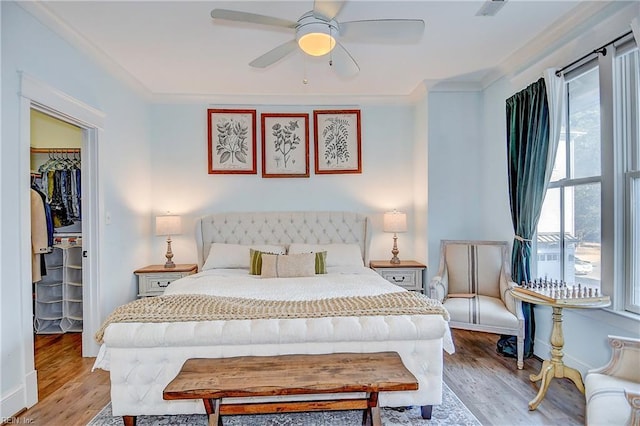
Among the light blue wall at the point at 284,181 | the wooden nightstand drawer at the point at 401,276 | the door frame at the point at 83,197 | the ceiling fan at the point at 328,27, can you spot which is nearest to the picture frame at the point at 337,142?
the light blue wall at the point at 284,181

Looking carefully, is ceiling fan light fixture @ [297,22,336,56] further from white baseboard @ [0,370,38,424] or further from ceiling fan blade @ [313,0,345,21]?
white baseboard @ [0,370,38,424]

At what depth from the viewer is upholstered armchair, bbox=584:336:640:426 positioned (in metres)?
1.73

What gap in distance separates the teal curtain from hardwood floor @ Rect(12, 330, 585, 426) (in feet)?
1.24

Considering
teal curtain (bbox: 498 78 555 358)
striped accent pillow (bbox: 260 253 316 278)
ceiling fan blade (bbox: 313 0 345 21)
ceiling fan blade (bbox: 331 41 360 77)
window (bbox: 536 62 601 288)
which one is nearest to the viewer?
ceiling fan blade (bbox: 313 0 345 21)

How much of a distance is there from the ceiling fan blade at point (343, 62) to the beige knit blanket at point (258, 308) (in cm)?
175

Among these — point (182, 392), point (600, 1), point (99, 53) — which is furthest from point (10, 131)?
point (600, 1)

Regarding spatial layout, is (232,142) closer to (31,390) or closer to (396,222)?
(396,222)

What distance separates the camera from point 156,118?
15.4 feet

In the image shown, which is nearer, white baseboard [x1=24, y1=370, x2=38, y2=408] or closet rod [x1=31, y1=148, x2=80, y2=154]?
white baseboard [x1=24, y1=370, x2=38, y2=408]

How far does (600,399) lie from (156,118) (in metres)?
4.96

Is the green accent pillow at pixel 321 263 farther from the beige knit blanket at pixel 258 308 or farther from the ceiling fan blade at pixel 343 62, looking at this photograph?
the ceiling fan blade at pixel 343 62

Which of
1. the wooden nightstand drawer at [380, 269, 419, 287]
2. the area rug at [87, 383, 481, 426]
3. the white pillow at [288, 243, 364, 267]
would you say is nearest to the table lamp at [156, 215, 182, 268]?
the white pillow at [288, 243, 364, 267]

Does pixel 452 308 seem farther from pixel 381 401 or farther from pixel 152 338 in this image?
pixel 152 338

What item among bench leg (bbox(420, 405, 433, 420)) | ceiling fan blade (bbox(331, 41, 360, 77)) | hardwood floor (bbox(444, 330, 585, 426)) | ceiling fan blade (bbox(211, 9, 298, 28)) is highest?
ceiling fan blade (bbox(211, 9, 298, 28))
